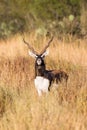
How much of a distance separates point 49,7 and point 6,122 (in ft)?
42.8

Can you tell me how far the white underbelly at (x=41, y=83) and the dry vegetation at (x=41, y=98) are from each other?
0.44ft

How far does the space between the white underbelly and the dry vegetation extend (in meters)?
0.13

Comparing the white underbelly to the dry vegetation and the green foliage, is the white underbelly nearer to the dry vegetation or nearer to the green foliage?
the dry vegetation

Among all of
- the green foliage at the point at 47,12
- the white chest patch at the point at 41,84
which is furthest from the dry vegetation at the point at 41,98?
the green foliage at the point at 47,12

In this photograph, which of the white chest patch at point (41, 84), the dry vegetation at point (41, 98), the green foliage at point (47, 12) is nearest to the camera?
the dry vegetation at point (41, 98)

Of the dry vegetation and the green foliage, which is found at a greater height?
the green foliage

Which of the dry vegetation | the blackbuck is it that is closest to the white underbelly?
the blackbuck

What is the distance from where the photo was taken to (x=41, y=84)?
348 inches

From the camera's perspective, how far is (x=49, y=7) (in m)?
19.2

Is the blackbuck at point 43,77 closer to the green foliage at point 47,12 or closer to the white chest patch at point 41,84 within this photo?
the white chest patch at point 41,84

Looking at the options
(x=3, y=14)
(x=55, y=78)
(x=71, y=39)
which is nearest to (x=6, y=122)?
(x=55, y=78)

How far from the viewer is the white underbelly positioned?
8.70 meters

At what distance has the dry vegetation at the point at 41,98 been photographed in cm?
631

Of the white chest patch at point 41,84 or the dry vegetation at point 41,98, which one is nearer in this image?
the dry vegetation at point 41,98
